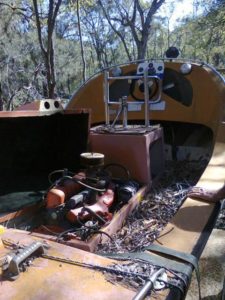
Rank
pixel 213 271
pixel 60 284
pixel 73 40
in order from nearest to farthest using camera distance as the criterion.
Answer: pixel 60 284 → pixel 213 271 → pixel 73 40

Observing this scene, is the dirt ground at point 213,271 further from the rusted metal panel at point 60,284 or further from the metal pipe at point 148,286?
the rusted metal panel at point 60,284

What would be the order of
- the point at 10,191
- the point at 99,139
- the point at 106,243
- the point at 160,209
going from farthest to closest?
the point at 99,139
the point at 10,191
the point at 160,209
the point at 106,243

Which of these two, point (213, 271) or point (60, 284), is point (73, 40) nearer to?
point (213, 271)

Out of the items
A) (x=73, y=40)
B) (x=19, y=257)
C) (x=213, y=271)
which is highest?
(x=73, y=40)

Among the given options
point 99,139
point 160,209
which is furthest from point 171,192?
point 99,139

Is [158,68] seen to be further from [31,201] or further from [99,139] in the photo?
[31,201]

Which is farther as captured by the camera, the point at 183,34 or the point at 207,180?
the point at 183,34

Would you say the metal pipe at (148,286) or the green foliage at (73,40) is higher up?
the green foliage at (73,40)

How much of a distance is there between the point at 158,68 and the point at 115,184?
1973 millimetres

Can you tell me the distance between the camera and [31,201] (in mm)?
3230

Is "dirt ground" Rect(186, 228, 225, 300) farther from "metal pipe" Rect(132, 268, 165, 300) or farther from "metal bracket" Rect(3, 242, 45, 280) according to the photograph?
"metal bracket" Rect(3, 242, 45, 280)

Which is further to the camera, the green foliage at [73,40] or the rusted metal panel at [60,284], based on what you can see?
the green foliage at [73,40]

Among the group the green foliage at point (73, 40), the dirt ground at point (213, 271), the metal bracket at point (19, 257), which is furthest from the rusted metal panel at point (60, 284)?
the green foliage at point (73, 40)

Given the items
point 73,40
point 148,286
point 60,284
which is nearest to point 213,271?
point 148,286
